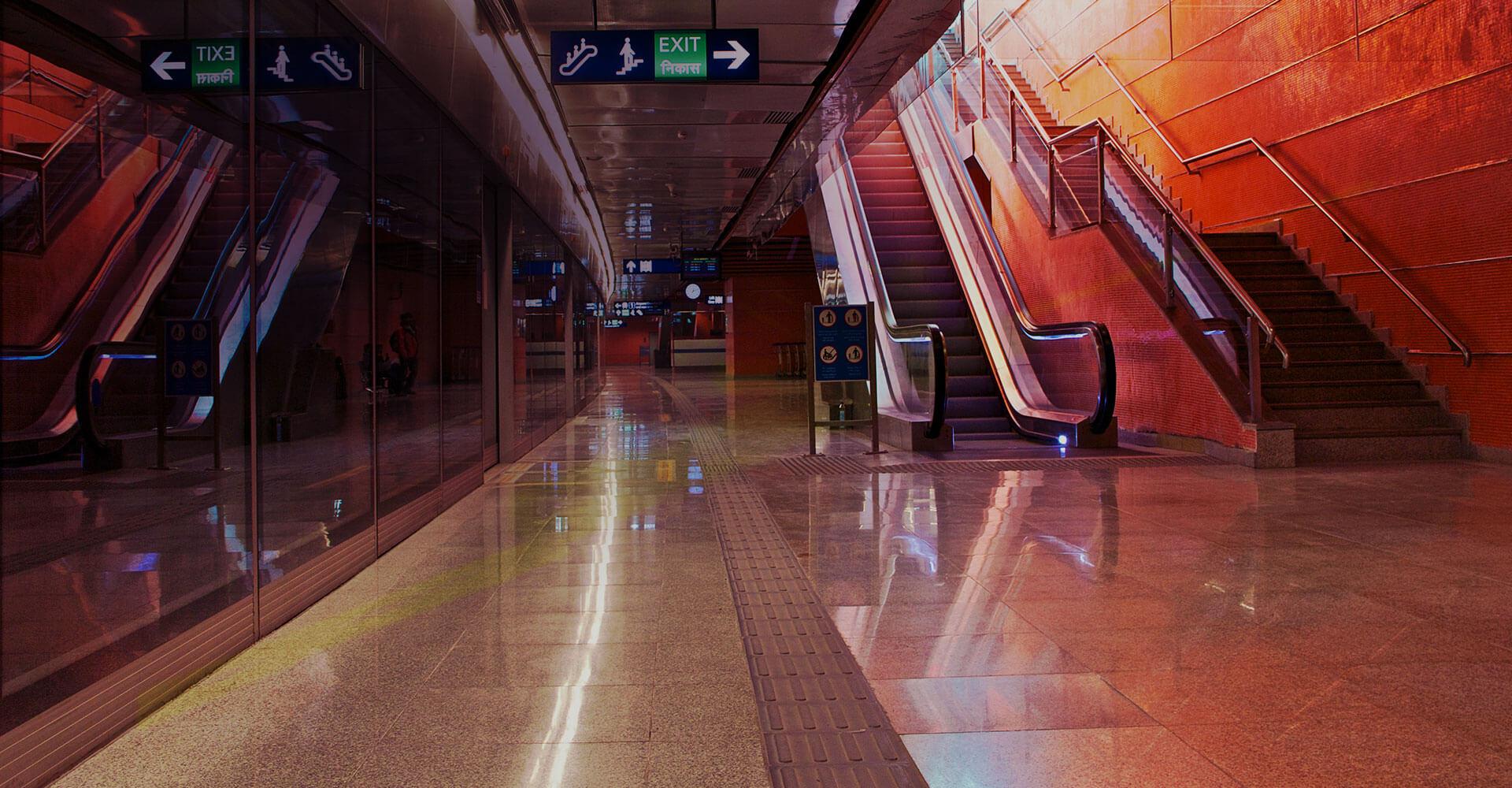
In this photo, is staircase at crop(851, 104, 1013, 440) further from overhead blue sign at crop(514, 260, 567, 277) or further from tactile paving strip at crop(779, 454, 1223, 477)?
overhead blue sign at crop(514, 260, 567, 277)

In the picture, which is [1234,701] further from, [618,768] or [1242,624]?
[618,768]

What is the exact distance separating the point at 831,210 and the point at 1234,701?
1132 cm

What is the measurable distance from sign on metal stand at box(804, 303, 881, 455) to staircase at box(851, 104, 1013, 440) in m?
1.18

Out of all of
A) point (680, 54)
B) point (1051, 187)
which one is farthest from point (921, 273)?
point (680, 54)

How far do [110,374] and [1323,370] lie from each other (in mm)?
9167

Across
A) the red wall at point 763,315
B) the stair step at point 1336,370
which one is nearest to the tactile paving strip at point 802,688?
the stair step at point 1336,370

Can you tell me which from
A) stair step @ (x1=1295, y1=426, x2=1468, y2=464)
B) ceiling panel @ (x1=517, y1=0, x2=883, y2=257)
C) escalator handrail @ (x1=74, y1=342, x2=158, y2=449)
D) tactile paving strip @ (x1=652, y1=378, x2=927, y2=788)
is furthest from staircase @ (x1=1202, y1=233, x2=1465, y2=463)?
escalator handrail @ (x1=74, y1=342, x2=158, y2=449)

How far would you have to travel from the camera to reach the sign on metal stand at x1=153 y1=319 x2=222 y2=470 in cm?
279

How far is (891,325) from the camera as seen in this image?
1032 cm

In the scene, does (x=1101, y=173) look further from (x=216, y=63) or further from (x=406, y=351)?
(x=216, y=63)

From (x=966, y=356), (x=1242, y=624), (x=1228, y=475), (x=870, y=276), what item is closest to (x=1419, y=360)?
(x=1228, y=475)

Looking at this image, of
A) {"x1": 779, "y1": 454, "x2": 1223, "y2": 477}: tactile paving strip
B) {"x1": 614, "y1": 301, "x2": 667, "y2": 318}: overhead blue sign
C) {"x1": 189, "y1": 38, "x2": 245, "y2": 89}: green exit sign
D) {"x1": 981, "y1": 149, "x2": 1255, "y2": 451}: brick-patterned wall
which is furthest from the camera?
{"x1": 614, "y1": 301, "x2": 667, "y2": 318}: overhead blue sign

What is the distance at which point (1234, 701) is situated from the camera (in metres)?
2.59

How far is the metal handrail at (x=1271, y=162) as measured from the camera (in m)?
8.16
